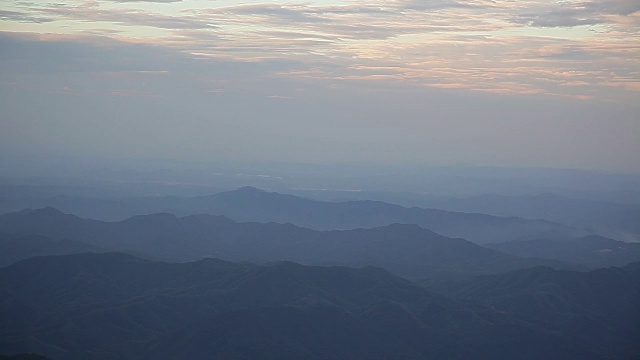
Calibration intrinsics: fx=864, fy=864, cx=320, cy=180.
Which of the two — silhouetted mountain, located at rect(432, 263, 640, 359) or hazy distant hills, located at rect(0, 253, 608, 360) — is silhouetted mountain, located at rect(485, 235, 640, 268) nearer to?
silhouetted mountain, located at rect(432, 263, 640, 359)

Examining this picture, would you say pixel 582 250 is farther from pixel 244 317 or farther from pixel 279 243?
pixel 244 317

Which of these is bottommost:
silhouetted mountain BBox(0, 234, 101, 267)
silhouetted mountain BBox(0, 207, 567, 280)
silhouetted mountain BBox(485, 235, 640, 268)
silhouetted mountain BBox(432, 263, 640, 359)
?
silhouetted mountain BBox(485, 235, 640, 268)

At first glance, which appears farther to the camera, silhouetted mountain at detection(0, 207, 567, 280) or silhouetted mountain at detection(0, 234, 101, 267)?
silhouetted mountain at detection(0, 207, 567, 280)

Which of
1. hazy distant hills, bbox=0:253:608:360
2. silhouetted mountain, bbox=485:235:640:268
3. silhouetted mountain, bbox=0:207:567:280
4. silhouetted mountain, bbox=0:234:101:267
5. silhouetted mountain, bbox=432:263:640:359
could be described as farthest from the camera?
silhouetted mountain, bbox=485:235:640:268

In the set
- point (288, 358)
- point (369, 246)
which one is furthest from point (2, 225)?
point (288, 358)

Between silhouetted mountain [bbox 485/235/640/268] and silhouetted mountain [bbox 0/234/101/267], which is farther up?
silhouetted mountain [bbox 0/234/101/267]

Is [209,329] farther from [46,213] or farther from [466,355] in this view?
[46,213]

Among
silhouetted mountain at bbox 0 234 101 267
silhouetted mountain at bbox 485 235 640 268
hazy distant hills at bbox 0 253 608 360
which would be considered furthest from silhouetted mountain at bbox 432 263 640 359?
silhouetted mountain at bbox 0 234 101 267

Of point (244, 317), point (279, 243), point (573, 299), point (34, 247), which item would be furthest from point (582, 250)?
point (244, 317)
